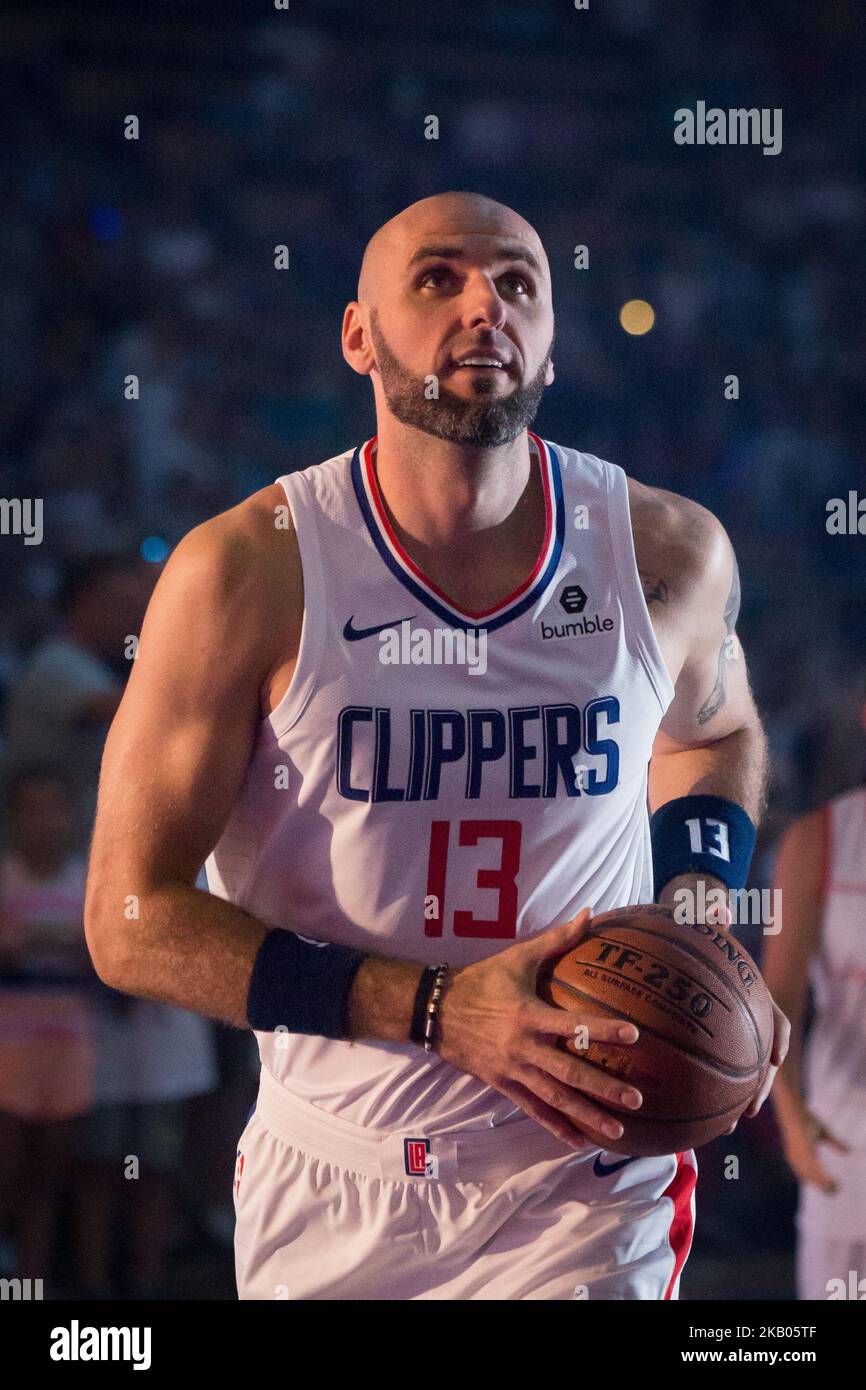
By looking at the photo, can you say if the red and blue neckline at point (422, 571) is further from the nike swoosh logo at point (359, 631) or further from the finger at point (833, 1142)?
the finger at point (833, 1142)

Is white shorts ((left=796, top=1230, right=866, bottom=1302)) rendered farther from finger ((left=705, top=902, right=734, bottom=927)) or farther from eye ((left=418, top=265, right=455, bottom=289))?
eye ((left=418, top=265, right=455, bottom=289))

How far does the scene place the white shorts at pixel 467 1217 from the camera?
223cm

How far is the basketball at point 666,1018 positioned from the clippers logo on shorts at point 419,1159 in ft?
1.21

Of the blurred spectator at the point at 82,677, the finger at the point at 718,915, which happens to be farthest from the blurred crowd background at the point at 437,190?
the finger at the point at 718,915

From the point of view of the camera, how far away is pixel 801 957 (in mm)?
3459

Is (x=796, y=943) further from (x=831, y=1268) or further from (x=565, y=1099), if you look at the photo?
(x=565, y=1099)

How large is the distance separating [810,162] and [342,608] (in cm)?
371

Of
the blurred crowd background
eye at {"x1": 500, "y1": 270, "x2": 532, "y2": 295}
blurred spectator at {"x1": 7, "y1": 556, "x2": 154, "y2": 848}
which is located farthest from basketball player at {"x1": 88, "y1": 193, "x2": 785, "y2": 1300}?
the blurred crowd background

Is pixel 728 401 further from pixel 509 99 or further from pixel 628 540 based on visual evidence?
pixel 628 540

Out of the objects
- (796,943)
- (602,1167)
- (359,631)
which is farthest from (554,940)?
(796,943)

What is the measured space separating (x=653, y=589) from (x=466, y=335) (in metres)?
0.56

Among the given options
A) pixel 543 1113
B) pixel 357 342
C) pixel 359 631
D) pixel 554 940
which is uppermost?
pixel 357 342

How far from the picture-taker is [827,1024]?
138 inches
